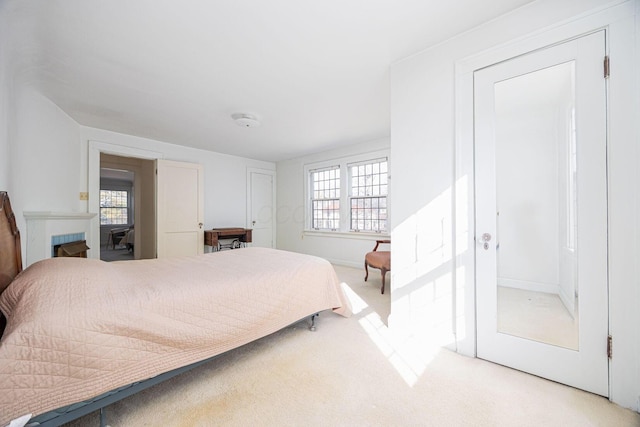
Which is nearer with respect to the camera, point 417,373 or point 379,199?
point 417,373

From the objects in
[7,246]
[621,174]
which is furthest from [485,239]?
[7,246]

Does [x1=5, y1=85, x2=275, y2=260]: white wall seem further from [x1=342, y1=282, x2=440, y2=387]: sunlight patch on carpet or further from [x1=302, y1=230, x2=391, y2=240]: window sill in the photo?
[x1=342, y1=282, x2=440, y2=387]: sunlight patch on carpet

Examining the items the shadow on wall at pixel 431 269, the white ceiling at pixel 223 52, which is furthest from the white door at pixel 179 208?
the shadow on wall at pixel 431 269

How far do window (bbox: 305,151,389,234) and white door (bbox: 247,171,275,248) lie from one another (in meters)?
1.17

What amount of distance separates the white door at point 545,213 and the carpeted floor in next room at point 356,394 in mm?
191

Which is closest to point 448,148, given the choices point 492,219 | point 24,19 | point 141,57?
point 492,219

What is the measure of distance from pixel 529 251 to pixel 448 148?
0.97 meters

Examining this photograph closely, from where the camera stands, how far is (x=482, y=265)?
188cm

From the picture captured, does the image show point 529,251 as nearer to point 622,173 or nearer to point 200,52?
point 622,173

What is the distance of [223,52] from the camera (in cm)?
216

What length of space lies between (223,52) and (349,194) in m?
3.59

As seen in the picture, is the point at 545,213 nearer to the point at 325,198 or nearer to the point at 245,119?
the point at 245,119

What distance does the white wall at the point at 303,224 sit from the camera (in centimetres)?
502

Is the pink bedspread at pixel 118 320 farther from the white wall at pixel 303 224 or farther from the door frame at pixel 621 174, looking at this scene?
the white wall at pixel 303 224
